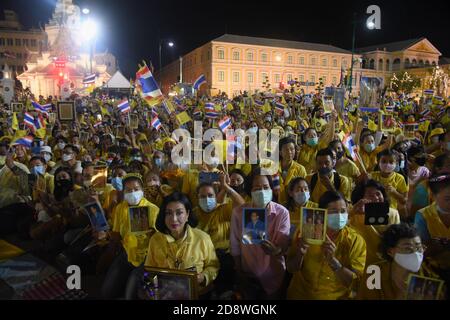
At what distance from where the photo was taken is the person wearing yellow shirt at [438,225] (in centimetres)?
338

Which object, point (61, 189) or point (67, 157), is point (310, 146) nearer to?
point (61, 189)

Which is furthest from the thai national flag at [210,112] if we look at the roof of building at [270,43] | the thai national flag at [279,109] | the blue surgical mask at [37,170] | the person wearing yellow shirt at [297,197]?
the roof of building at [270,43]

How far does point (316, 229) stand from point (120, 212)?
247 cm

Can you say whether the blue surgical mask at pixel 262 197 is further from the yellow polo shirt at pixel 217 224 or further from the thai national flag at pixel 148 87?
the thai national flag at pixel 148 87

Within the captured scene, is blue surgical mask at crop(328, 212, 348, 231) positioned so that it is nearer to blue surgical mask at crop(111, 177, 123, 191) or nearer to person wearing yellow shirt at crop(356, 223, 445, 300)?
person wearing yellow shirt at crop(356, 223, 445, 300)

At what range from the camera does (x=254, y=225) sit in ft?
11.0

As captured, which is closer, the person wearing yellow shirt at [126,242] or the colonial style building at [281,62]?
Answer: the person wearing yellow shirt at [126,242]

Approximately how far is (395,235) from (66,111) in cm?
1010

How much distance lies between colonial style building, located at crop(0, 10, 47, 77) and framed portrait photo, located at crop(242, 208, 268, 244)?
274ft

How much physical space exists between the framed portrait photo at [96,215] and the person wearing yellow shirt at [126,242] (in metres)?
0.30

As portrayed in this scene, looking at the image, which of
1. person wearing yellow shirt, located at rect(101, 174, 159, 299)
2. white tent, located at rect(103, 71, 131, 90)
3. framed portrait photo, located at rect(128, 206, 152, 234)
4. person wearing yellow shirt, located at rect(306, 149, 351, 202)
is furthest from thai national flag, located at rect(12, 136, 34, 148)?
white tent, located at rect(103, 71, 131, 90)

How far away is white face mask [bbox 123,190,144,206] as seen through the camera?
4.30m

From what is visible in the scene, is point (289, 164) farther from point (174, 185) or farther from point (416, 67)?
point (416, 67)

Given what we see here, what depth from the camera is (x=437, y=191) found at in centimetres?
368
